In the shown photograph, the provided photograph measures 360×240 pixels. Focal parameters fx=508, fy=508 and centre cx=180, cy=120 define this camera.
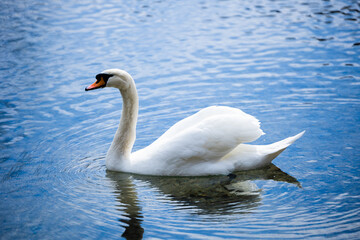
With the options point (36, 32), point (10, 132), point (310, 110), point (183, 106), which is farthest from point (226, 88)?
point (36, 32)

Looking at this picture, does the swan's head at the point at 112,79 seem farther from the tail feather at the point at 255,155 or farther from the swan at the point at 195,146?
the tail feather at the point at 255,155

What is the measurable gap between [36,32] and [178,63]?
471cm

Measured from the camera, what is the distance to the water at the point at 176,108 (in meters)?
5.81

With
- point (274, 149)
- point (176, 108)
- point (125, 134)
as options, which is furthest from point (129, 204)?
point (176, 108)

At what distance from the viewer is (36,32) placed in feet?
45.5

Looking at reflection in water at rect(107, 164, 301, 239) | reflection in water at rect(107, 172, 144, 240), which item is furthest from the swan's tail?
reflection in water at rect(107, 172, 144, 240)

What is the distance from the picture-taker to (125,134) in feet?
23.5

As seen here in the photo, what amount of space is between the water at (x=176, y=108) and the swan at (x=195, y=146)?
176mm

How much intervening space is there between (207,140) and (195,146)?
6.8 inches

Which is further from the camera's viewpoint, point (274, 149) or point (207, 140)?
point (274, 149)

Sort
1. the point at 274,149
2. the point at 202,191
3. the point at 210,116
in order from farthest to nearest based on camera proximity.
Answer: the point at 210,116
the point at 274,149
the point at 202,191

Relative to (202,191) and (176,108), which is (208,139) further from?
(176,108)

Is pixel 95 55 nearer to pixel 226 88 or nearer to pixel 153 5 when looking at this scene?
pixel 226 88

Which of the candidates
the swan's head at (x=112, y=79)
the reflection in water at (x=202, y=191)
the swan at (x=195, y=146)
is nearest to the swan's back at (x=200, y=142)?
the swan at (x=195, y=146)
